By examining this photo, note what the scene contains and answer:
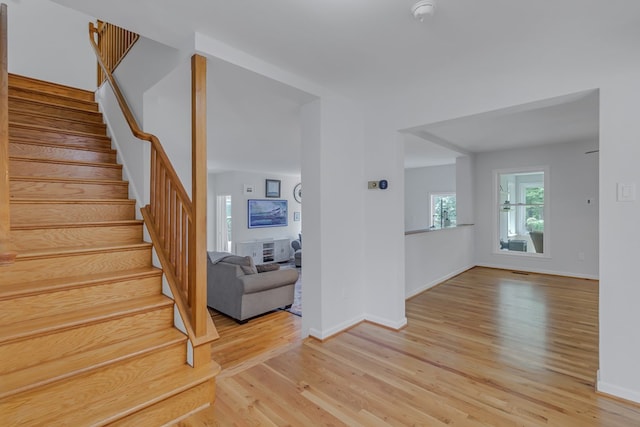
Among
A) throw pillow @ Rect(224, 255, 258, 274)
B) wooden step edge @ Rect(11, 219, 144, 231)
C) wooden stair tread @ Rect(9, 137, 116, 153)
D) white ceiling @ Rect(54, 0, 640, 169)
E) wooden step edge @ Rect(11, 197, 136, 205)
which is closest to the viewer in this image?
white ceiling @ Rect(54, 0, 640, 169)

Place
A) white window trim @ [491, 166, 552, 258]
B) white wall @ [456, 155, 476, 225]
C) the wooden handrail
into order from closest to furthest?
the wooden handrail < white window trim @ [491, 166, 552, 258] < white wall @ [456, 155, 476, 225]

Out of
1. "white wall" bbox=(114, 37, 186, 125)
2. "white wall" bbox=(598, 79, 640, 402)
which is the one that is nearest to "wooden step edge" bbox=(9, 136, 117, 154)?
"white wall" bbox=(114, 37, 186, 125)

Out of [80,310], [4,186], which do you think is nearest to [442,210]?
[80,310]

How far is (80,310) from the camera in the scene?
6.51ft

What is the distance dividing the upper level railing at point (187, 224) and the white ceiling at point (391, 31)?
357mm

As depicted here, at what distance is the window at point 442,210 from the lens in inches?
319

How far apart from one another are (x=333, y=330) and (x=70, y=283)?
2.07 m

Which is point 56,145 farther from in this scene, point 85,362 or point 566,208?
point 566,208

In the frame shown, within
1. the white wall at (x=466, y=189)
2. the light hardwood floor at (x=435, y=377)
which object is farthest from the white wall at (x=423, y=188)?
the light hardwood floor at (x=435, y=377)

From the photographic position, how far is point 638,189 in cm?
198

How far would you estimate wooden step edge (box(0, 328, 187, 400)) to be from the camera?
1533 millimetres

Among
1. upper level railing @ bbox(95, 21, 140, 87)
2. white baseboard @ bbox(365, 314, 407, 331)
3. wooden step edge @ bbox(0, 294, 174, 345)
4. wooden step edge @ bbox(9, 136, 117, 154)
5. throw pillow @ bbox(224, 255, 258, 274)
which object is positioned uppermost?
upper level railing @ bbox(95, 21, 140, 87)

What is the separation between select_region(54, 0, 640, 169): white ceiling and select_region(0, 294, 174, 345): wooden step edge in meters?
1.75

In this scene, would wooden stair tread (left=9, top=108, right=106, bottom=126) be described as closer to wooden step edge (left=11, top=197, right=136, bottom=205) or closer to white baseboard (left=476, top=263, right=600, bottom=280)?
wooden step edge (left=11, top=197, right=136, bottom=205)
